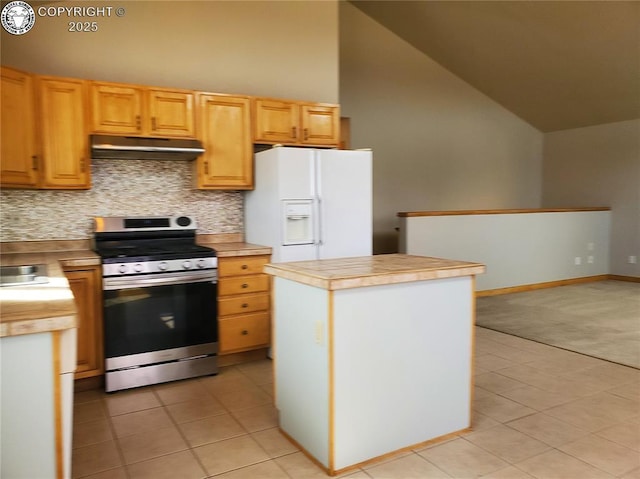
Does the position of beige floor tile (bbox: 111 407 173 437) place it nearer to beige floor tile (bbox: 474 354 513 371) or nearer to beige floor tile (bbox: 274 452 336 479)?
beige floor tile (bbox: 274 452 336 479)

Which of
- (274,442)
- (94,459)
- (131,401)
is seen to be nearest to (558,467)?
(274,442)

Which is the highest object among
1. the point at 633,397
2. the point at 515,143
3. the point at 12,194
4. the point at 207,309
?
the point at 515,143

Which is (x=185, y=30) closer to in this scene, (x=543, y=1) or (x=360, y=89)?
(x=360, y=89)

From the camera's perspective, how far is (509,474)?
2.20m

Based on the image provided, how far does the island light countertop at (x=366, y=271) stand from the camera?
2188 millimetres

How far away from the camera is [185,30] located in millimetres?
4051

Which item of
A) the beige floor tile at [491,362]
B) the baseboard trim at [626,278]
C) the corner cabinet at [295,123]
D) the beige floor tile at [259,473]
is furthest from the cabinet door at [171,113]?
the baseboard trim at [626,278]

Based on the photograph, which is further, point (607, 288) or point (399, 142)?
point (399, 142)

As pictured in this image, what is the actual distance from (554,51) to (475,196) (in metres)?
2.54

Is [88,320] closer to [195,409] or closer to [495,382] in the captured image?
[195,409]

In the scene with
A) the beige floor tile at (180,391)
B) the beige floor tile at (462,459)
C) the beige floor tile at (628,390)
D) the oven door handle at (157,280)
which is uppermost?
the oven door handle at (157,280)

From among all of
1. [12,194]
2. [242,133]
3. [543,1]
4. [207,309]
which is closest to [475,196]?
[543,1]

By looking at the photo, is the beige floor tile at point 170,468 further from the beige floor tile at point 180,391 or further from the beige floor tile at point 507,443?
the beige floor tile at point 507,443

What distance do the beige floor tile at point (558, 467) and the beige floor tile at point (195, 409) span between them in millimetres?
1709
